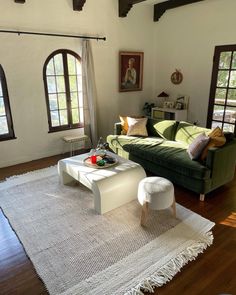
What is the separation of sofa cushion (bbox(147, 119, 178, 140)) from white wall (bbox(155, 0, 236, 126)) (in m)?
1.26

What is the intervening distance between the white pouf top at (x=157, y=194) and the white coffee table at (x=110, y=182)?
32 cm

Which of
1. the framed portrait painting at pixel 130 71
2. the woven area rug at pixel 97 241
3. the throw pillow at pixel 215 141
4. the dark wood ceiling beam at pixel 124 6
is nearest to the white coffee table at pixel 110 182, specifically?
the woven area rug at pixel 97 241

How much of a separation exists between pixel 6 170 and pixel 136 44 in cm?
385

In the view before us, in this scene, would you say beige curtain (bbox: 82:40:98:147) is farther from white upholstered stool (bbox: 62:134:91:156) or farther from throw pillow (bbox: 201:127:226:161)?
throw pillow (bbox: 201:127:226:161)

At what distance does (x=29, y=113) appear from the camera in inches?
166

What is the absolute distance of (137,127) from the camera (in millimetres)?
4297

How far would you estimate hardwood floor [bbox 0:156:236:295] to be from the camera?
1.84 m

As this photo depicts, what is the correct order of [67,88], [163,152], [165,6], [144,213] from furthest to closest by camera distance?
[165,6], [67,88], [163,152], [144,213]

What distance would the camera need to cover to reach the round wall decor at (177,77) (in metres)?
5.23

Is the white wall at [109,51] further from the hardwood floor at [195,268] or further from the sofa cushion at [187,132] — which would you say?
the hardwood floor at [195,268]

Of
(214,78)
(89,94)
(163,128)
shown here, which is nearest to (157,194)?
(163,128)

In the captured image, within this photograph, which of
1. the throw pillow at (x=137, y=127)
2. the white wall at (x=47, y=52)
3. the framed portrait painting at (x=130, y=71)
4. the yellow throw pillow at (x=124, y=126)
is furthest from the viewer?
the framed portrait painting at (x=130, y=71)

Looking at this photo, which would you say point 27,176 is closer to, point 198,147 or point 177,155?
point 177,155

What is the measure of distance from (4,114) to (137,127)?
7.74ft
